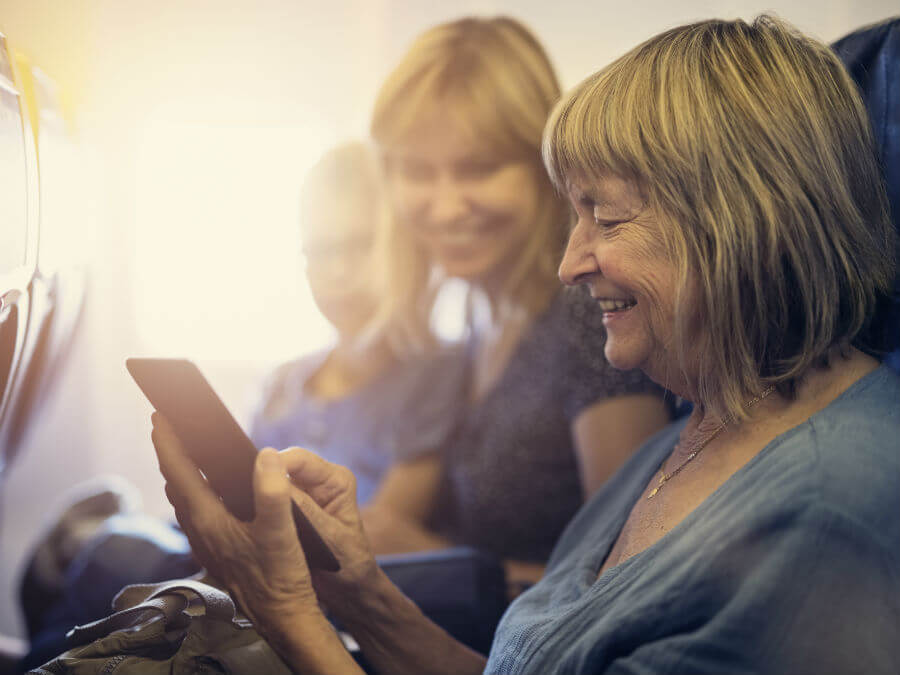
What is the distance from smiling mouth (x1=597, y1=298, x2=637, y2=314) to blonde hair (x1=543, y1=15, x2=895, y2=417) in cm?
6

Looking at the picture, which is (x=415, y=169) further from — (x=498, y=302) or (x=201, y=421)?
(x=201, y=421)

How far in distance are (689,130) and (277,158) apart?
0.78 m

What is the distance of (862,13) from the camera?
0.85m

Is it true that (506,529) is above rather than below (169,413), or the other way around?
below

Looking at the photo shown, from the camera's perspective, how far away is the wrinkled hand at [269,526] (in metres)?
0.59

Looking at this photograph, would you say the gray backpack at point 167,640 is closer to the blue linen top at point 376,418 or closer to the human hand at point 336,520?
the human hand at point 336,520

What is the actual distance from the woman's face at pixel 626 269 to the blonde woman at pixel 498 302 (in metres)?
0.32

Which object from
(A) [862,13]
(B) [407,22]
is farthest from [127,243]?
(A) [862,13]

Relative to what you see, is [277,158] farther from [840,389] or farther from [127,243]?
[840,389]

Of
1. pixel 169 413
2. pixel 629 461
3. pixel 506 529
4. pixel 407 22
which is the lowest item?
pixel 506 529

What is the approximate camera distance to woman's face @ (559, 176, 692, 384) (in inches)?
22.0

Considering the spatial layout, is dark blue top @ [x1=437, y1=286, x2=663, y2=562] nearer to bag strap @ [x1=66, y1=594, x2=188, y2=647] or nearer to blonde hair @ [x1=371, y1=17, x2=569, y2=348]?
blonde hair @ [x1=371, y1=17, x2=569, y2=348]

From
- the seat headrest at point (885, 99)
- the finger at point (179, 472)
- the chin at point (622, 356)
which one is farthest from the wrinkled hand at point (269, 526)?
the seat headrest at point (885, 99)

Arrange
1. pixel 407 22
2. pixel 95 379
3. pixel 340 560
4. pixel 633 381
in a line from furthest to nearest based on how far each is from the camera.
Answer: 1. pixel 407 22
2. pixel 95 379
3. pixel 633 381
4. pixel 340 560
